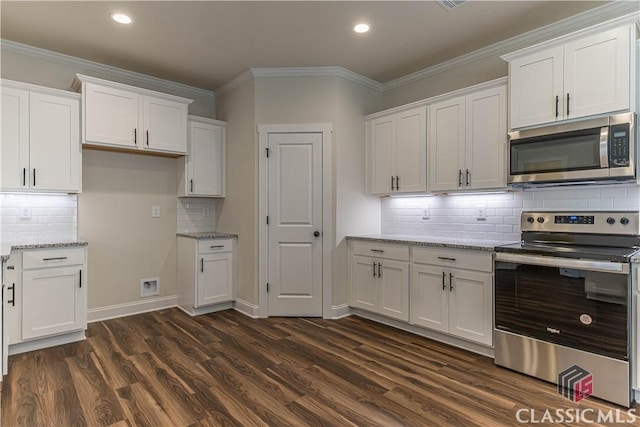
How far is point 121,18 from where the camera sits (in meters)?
2.81

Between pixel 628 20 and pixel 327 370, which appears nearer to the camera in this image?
pixel 628 20

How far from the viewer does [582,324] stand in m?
2.26

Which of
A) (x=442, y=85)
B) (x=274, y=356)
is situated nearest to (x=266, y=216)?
(x=274, y=356)

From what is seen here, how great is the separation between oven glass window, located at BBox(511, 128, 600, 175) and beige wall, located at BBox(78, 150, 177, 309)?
3693 millimetres

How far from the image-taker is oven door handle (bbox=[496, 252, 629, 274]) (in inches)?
83.7

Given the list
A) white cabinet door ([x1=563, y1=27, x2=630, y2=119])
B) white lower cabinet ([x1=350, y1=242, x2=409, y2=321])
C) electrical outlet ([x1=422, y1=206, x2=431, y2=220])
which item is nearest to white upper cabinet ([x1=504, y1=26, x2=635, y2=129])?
white cabinet door ([x1=563, y1=27, x2=630, y2=119])

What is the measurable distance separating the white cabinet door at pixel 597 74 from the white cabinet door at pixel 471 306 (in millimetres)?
1408

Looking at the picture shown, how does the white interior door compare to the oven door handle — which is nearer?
the oven door handle

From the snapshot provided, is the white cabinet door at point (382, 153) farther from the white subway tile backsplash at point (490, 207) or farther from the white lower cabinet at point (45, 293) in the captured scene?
the white lower cabinet at point (45, 293)

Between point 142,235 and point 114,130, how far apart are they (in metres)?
1.23

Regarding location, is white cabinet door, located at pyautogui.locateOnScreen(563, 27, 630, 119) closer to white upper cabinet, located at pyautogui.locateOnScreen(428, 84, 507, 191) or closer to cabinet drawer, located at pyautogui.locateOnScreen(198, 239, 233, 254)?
white upper cabinet, located at pyautogui.locateOnScreen(428, 84, 507, 191)

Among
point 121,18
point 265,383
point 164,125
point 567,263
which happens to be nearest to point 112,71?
point 164,125

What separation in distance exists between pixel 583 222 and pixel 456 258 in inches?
37.2

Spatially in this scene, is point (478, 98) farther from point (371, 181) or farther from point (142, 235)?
point (142, 235)
